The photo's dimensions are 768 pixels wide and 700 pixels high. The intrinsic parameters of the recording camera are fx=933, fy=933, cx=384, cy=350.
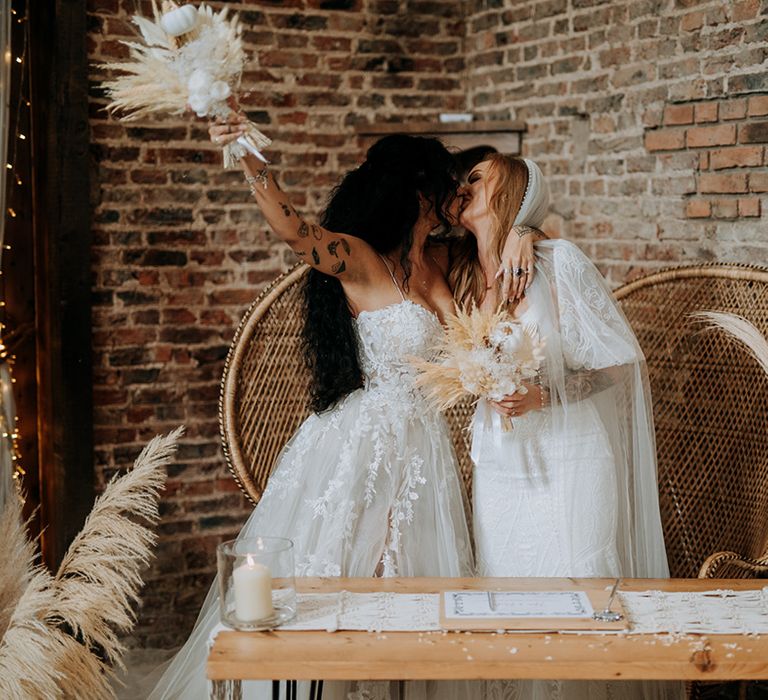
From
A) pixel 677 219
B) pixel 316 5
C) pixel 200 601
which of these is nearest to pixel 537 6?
pixel 316 5

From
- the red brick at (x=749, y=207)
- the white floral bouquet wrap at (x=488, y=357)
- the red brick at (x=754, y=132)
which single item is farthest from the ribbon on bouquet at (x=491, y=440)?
the red brick at (x=754, y=132)

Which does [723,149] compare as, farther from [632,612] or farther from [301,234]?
[632,612]

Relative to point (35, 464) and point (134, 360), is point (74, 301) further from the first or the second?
point (35, 464)

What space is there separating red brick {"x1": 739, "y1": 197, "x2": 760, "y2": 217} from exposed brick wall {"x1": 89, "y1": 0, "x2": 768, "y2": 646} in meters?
0.18

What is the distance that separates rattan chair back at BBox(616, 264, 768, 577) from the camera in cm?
276

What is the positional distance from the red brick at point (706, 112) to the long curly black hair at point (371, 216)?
1.00 meters

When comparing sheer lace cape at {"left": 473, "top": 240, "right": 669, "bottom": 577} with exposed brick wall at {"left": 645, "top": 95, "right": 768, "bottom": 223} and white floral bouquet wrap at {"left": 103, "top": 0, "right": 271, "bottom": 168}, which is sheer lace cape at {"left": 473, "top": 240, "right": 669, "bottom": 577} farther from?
white floral bouquet wrap at {"left": 103, "top": 0, "right": 271, "bottom": 168}

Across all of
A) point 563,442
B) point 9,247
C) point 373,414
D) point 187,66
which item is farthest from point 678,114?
point 9,247

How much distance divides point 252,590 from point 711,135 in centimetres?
217

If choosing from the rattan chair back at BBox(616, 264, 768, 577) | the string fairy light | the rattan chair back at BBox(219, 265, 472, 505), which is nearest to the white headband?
the rattan chair back at BBox(616, 264, 768, 577)

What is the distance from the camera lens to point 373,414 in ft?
8.28

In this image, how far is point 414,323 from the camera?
2461 millimetres

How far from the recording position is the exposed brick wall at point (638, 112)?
2941 millimetres

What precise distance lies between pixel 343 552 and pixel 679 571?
1127 mm
